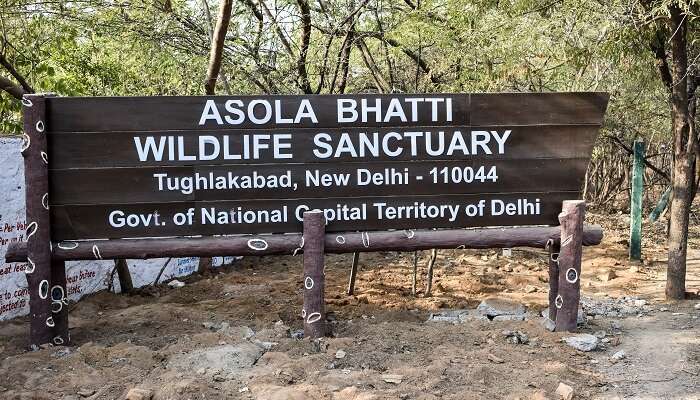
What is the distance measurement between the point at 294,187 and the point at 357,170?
1.71 ft

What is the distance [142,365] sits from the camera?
4.62 metres

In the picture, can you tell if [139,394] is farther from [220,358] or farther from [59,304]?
[59,304]

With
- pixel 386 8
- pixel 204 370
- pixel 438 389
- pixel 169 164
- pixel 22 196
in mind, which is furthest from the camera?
pixel 386 8

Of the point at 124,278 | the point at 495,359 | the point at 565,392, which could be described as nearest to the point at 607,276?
the point at 495,359

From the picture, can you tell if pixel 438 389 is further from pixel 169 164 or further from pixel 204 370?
pixel 169 164

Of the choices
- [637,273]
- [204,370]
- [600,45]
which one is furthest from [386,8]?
[204,370]

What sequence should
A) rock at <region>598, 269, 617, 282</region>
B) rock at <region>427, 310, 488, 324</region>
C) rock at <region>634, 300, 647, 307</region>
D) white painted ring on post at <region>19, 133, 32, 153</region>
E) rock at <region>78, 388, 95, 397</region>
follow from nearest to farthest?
rock at <region>78, 388, 95, 397</region> < white painted ring on post at <region>19, 133, 32, 153</region> < rock at <region>427, 310, 488, 324</region> < rock at <region>634, 300, 647, 307</region> < rock at <region>598, 269, 617, 282</region>

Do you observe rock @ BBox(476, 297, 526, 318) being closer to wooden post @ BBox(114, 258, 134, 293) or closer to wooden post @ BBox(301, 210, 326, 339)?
wooden post @ BBox(301, 210, 326, 339)

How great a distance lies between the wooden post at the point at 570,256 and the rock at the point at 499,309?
776mm

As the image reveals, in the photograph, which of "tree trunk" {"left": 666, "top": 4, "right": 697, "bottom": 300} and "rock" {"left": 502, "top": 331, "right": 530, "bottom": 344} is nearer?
"rock" {"left": 502, "top": 331, "right": 530, "bottom": 344}

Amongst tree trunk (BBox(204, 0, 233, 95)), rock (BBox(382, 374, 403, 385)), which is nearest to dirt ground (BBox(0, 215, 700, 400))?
rock (BBox(382, 374, 403, 385))

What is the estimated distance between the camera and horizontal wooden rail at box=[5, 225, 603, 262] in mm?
4996

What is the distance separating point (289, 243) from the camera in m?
5.08

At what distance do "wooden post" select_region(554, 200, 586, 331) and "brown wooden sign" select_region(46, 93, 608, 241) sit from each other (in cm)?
16
